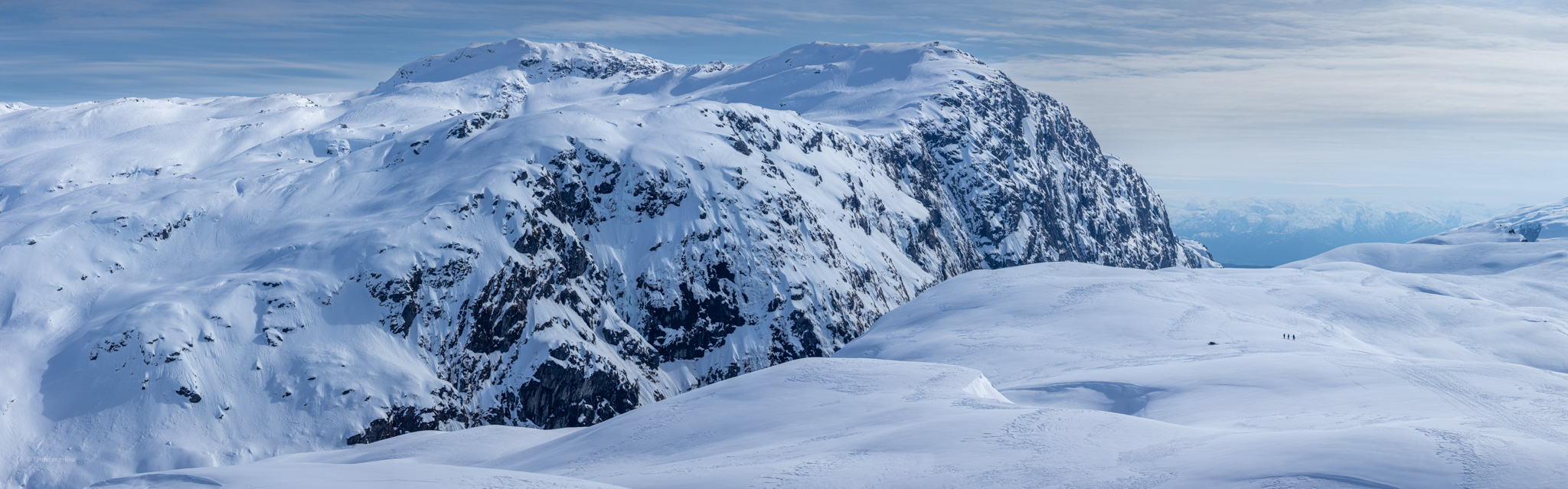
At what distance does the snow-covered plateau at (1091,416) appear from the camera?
39.3 metres

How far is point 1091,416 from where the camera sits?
52.0 metres

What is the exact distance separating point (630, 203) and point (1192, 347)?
76.0 meters

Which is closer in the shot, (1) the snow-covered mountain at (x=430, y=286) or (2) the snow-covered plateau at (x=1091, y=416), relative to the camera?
(2) the snow-covered plateau at (x=1091, y=416)

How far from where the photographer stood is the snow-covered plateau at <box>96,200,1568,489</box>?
3931cm

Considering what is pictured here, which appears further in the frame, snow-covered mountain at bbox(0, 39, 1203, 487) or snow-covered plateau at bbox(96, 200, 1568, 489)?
snow-covered mountain at bbox(0, 39, 1203, 487)

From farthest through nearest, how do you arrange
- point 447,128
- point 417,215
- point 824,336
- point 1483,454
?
point 447,128, point 824,336, point 417,215, point 1483,454

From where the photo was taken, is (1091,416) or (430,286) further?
(430,286)

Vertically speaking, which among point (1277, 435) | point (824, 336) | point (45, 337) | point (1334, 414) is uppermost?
point (1277, 435)

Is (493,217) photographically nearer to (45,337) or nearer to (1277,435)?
(45,337)

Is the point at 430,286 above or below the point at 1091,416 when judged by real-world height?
below

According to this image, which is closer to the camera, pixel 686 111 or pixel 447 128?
pixel 447 128

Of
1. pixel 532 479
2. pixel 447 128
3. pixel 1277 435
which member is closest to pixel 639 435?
pixel 532 479

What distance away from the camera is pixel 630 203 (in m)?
133

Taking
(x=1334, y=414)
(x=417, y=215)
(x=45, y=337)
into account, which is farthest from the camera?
(x=417, y=215)
